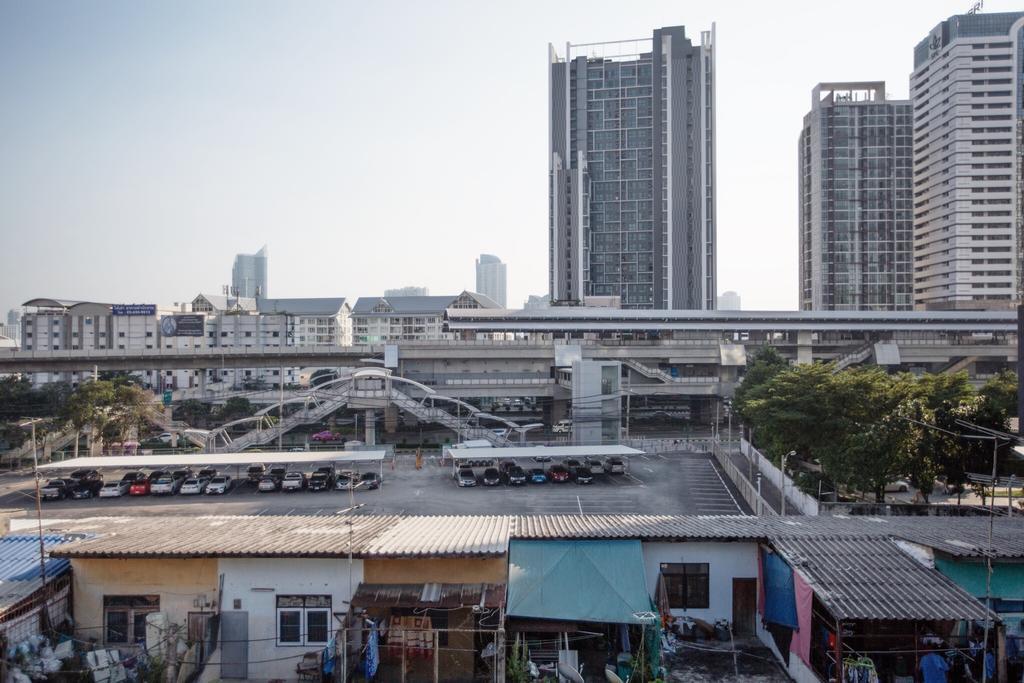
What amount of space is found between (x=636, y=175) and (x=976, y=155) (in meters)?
35.0

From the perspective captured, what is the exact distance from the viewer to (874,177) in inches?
3310

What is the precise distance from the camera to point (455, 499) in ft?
95.2

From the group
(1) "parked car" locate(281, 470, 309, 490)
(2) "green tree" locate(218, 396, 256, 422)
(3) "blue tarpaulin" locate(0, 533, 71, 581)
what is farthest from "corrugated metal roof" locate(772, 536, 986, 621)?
(2) "green tree" locate(218, 396, 256, 422)

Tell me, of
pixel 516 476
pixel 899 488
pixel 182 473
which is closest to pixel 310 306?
pixel 182 473

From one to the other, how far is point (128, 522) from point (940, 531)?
52.3ft

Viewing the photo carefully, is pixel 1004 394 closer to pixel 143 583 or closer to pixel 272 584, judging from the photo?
pixel 272 584

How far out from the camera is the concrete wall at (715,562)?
42.6 feet

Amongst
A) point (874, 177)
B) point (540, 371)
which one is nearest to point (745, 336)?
point (540, 371)

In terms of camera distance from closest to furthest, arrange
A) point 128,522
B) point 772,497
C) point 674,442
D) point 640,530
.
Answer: point 640,530
point 128,522
point 772,497
point 674,442

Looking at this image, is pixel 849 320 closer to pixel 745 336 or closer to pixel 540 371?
pixel 745 336

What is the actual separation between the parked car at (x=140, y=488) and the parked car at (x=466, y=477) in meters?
13.2

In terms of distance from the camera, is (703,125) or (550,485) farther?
(703,125)

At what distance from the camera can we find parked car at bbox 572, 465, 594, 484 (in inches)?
1281

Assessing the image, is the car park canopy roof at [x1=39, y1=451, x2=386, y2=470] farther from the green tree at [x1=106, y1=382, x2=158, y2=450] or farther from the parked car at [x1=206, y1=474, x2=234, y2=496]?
the green tree at [x1=106, y1=382, x2=158, y2=450]
